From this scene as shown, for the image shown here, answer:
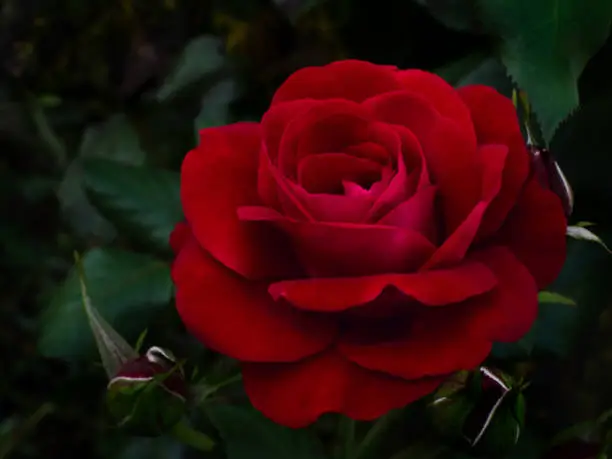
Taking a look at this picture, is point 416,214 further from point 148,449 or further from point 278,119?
point 148,449

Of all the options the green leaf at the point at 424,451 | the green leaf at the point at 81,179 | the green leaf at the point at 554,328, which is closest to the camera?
the green leaf at the point at 424,451

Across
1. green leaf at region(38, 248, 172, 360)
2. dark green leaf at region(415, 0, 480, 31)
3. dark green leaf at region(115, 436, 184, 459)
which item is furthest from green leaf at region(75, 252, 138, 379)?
dark green leaf at region(415, 0, 480, 31)

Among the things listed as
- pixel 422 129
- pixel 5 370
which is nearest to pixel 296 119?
pixel 422 129

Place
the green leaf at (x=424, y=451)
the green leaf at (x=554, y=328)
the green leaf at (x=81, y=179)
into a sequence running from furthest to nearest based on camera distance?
the green leaf at (x=81, y=179) < the green leaf at (x=554, y=328) < the green leaf at (x=424, y=451)

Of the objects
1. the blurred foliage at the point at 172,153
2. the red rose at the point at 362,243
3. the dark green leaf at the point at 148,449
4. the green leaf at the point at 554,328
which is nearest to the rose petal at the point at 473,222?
the red rose at the point at 362,243

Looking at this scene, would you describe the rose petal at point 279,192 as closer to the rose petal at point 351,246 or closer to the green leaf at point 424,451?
the rose petal at point 351,246

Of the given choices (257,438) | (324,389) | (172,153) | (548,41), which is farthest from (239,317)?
(172,153)

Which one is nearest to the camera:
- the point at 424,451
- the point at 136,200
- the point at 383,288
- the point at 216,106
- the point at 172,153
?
the point at 383,288
